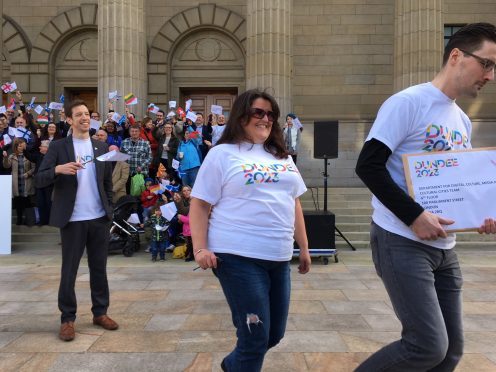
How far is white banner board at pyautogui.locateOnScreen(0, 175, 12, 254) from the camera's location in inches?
380

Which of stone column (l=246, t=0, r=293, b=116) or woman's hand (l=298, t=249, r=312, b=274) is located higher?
stone column (l=246, t=0, r=293, b=116)

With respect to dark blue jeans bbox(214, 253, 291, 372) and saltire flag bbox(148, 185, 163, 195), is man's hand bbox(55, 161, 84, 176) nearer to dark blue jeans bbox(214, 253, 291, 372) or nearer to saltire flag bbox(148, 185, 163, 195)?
dark blue jeans bbox(214, 253, 291, 372)

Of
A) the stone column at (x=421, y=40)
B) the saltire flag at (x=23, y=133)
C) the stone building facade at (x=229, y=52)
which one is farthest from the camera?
the stone building facade at (x=229, y=52)

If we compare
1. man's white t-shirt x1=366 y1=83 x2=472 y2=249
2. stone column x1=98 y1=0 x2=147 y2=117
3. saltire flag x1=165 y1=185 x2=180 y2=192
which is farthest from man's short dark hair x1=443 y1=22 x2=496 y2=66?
stone column x1=98 y1=0 x2=147 y2=117

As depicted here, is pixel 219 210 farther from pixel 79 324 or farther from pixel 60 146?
pixel 79 324

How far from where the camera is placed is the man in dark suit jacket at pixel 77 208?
4461 millimetres

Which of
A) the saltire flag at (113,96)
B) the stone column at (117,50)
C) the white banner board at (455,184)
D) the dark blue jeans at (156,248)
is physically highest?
the stone column at (117,50)

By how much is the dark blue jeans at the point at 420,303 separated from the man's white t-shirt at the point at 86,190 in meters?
3.07

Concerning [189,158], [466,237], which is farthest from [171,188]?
[466,237]

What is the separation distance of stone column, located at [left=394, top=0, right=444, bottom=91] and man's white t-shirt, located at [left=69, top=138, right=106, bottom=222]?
11683mm

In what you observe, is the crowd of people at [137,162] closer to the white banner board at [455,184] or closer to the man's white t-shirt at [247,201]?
the man's white t-shirt at [247,201]

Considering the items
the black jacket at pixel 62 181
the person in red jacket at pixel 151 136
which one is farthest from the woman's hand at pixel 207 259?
the person in red jacket at pixel 151 136

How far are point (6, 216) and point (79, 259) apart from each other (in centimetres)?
611

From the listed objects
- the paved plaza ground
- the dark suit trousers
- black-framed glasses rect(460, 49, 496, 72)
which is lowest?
the paved plaza ground
